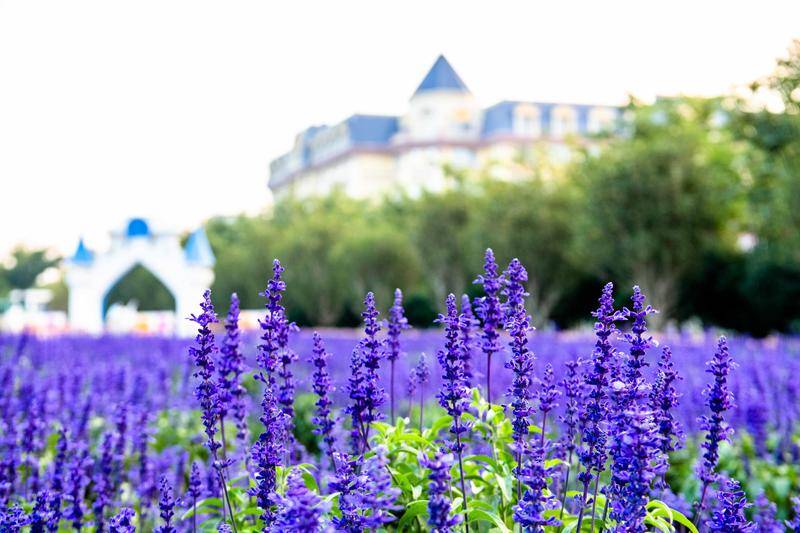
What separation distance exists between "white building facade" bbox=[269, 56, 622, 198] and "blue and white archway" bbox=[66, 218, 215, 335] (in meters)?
42.0

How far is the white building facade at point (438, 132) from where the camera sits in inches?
2766

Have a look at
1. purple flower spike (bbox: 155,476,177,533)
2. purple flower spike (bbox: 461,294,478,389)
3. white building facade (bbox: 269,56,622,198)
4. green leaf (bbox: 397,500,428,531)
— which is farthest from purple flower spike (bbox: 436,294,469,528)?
white building facade (bbox: 269,56,622,198)

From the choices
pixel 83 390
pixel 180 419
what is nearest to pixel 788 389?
pixel 180 419

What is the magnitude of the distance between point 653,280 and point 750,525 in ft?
83.5

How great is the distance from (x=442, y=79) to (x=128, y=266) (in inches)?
1929

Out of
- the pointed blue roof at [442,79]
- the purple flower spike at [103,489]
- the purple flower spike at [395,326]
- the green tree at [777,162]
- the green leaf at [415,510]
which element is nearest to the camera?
the green leaf at [415,510]

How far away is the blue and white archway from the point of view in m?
24.1

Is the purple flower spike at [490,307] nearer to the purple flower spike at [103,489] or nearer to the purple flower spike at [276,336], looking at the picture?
the purple flower spike at [276,336]

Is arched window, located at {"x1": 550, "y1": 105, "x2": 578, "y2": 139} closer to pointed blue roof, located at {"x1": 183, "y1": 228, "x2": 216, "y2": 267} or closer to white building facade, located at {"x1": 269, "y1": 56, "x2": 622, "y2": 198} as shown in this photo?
white building facade, located at {"x1": 269, "y1": 56, "x2": 622, "y2": 198}

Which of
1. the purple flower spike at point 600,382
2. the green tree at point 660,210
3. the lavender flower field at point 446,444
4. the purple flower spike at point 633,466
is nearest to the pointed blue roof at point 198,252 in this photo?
the green tree at point 660,210

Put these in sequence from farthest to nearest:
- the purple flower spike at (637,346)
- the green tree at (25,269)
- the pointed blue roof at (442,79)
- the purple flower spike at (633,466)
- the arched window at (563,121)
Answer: the green tree at (25,269) < the arched window at (563,121) < the pointed blue roof at (442,79) < the purple flower spike at (637,346) < the purple flower spike at (633,466)

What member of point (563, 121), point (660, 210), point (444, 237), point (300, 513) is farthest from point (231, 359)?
point (563, 121)

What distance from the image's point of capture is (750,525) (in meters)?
2.80

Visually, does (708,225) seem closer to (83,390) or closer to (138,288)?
(83,390)
